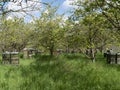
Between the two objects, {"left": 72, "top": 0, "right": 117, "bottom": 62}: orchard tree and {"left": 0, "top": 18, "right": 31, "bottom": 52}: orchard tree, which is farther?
{"left": 0, "top": 18, "right": 31, "bottom": 52}: orchard tree

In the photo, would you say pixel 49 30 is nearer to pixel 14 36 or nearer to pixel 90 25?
pixel 14 36

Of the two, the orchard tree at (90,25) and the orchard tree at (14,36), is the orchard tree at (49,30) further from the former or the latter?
the orchard tree at (90,25)

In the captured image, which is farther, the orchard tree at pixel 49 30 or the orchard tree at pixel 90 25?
the orchard tree at pixel 49 30

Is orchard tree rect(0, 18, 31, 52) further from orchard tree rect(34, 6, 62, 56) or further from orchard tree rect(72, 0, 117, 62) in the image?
orchard tree rect(72, 0, 117, 62)

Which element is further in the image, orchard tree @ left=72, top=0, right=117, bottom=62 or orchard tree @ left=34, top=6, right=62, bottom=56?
orchard tree @ left=34, top=6, right=62, bottom=56

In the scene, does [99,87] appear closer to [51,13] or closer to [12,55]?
[12,55]

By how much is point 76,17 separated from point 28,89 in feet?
36.7

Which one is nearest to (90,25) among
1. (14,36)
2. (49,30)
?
(49,30)

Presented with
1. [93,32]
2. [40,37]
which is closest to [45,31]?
[40,37]

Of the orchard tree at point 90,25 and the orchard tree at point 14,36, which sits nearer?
the orchard tree at point 90,25

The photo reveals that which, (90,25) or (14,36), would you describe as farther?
(14,36)

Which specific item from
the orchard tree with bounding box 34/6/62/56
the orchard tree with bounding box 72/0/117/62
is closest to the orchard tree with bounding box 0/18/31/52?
the orchard tree with bounding box 34/6/62/56

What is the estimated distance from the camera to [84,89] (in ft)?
33.0

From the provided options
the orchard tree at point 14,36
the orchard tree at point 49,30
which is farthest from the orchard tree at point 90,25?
the orchard tree at point 14,36
